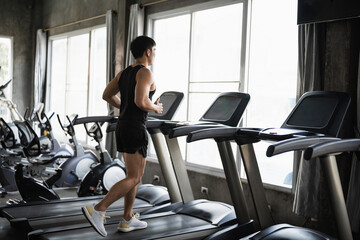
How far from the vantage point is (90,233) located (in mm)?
3496

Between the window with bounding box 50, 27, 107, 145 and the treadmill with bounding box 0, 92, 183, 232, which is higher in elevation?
the window with bounding box 50, 27, 107, 145

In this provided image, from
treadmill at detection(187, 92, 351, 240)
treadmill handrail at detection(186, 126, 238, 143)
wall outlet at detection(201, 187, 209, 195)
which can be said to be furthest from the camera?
wall outlet at detection(201, 187, 209, 195)

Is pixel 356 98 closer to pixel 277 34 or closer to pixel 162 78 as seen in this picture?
pixel 277 34

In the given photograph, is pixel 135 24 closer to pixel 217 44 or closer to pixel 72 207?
pixel 217 44

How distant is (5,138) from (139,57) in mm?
3634

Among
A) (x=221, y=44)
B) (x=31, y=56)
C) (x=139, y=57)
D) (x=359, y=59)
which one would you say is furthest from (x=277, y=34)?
(x=31, y=56)

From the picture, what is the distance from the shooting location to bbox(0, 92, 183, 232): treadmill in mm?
3914

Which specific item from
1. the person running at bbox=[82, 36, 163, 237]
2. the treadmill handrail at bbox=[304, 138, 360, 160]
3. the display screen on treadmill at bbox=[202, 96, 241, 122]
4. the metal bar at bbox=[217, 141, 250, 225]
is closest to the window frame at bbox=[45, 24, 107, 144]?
the display screen on treadmill at bbox=[202, 96, 241, 122]

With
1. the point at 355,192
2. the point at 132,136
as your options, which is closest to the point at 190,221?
the point at 132,136

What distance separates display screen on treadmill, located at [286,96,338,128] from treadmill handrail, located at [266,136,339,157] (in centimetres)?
25

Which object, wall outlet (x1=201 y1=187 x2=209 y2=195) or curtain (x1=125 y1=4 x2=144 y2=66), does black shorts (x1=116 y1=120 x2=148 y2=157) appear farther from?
curtain (x1=125 y1=4 x2=144 y2=66)

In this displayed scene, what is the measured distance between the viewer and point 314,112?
118 inches

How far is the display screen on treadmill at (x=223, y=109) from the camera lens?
367cm

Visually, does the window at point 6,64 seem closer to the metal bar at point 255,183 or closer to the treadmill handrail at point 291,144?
the metal bar at point 255,183
